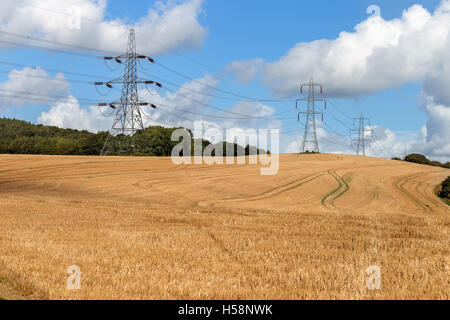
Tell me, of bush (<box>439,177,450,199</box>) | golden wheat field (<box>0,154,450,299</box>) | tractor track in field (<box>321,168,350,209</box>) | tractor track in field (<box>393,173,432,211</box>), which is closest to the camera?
golden wheat field (<box>0,154,450,299</box>)

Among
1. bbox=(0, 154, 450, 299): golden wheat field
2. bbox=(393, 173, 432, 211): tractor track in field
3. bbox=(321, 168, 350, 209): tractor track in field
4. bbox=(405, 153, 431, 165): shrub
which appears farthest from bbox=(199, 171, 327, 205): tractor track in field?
bbox=(405, 153, 431, 165): shrub

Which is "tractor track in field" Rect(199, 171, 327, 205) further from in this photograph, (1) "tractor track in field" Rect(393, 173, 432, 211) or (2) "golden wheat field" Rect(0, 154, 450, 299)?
(1) "tractor track in field" Rect(393, 173, 432, 211)

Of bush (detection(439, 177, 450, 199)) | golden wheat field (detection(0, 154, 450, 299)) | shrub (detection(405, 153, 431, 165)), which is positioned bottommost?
Result: golden wheat field (detection(0, 154, 450, 299))

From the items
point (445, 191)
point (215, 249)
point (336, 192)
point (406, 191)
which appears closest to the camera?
point (215, 249)

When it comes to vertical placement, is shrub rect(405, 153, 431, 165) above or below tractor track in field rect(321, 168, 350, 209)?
above

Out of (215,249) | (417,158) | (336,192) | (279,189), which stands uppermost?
(417,158)

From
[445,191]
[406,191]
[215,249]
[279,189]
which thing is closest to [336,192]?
[279,189]

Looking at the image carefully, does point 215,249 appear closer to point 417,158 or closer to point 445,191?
point 445,191

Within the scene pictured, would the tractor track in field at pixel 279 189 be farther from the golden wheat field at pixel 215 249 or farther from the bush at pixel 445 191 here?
the bush at pixel 445 191

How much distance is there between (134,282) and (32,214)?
1626 cm

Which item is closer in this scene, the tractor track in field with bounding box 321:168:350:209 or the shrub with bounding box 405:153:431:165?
the tractor track in field with bounding box 321:168:350:209

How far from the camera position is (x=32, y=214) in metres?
24.4
